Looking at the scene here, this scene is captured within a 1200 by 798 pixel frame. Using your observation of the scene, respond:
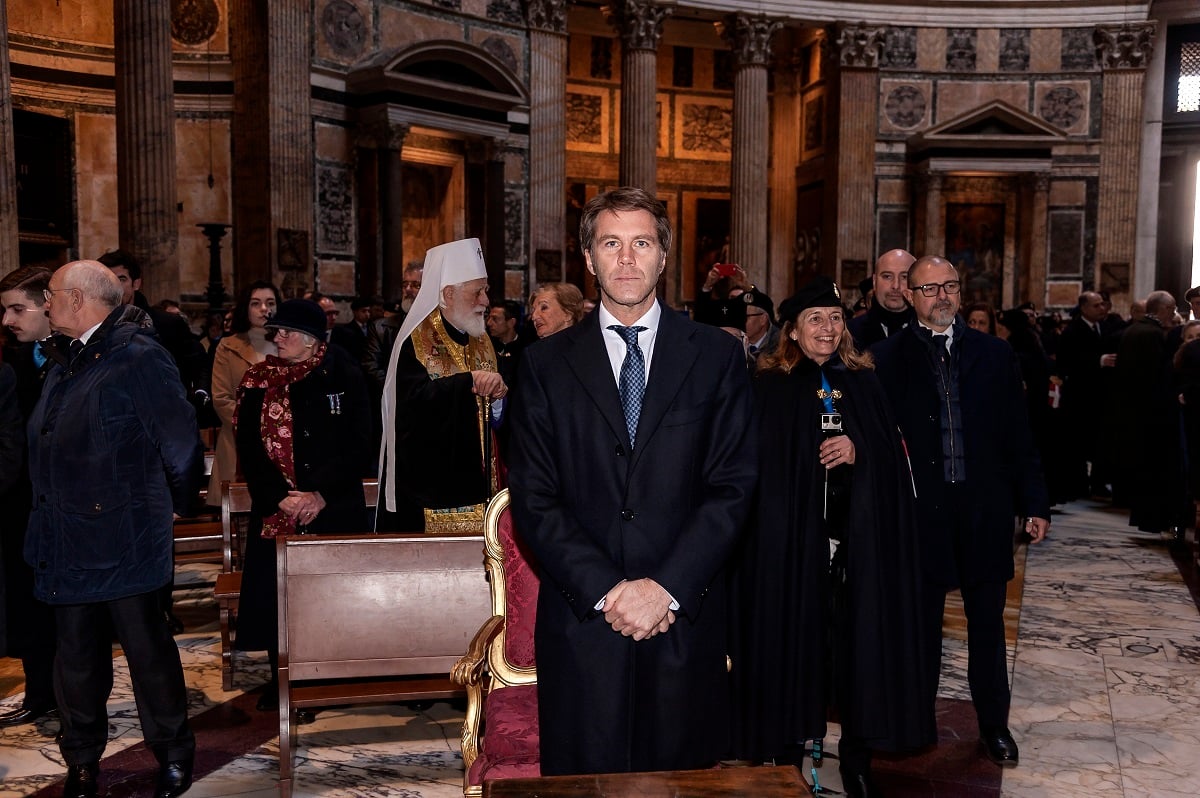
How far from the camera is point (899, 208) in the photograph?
21.5 metres

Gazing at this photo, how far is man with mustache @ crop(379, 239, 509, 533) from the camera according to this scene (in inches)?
187

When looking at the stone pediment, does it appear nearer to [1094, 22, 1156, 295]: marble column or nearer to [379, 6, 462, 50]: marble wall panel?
[1094, 22, 1156, 295]: marble column

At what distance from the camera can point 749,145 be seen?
20266 mm

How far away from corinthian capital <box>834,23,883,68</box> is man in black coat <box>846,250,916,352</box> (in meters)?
16.8

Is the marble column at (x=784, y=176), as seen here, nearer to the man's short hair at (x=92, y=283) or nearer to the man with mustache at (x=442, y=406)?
the man with mustache at (x=442, y=406)

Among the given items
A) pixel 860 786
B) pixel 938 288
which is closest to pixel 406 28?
pixel 938 288

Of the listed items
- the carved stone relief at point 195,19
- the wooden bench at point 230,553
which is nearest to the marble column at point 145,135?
the carved stone relief at point 195,19

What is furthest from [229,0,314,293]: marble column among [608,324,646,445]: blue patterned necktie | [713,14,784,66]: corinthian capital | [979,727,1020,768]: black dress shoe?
[608,324,646,445]: blue patterned necktie

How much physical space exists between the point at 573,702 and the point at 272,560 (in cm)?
262

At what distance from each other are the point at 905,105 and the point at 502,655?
2014 centimetres

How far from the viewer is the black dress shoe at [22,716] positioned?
16.3ft

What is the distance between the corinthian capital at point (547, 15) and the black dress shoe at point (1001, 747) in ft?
51.2

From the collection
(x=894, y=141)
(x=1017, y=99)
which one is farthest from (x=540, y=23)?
(x=1017, y=99)

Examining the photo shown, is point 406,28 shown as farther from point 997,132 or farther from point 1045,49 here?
point 1045,49
